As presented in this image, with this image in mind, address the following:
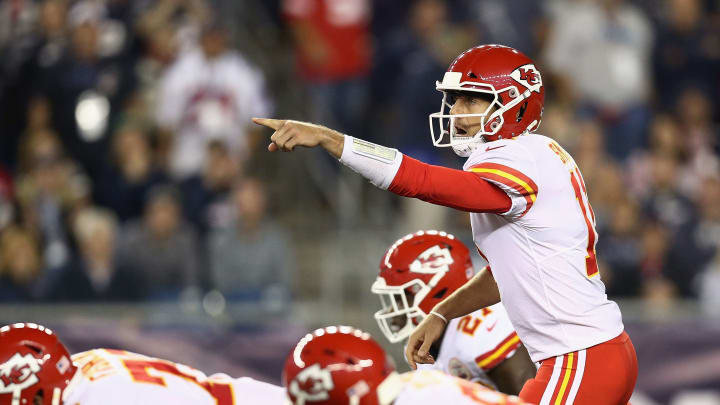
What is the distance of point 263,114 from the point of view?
31.0 feet

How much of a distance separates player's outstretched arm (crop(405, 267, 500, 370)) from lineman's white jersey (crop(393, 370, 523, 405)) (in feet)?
3.47

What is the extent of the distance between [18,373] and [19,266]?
419 cm

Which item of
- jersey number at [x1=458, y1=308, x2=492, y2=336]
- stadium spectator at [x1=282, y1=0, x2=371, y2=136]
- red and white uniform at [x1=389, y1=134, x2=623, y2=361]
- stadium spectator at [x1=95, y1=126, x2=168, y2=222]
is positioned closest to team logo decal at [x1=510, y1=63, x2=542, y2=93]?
red and white uniform at [x1=389, y1=134, x2=623, y2=361]

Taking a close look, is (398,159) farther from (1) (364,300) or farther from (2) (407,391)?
(1) (364,300)

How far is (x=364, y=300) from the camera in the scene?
27.2 ft

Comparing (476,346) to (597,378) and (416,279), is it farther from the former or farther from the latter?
(597,378)

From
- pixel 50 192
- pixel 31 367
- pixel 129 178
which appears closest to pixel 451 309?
pixel 31 367

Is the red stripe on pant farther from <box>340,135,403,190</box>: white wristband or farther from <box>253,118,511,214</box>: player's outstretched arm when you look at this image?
<box>340,135,403,190</box>: white wristband

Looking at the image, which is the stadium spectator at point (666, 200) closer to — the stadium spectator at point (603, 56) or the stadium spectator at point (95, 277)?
the stadium spectator at point (603, 56)

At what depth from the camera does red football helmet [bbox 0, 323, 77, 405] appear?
395 centimetres

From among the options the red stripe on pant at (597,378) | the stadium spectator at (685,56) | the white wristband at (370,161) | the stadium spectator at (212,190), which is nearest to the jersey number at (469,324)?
the red stripe on pant at (597,378)

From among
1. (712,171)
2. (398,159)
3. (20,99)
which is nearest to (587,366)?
(398,159)

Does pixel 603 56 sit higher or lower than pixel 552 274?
higher

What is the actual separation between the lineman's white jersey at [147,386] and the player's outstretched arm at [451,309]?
0.57 m
